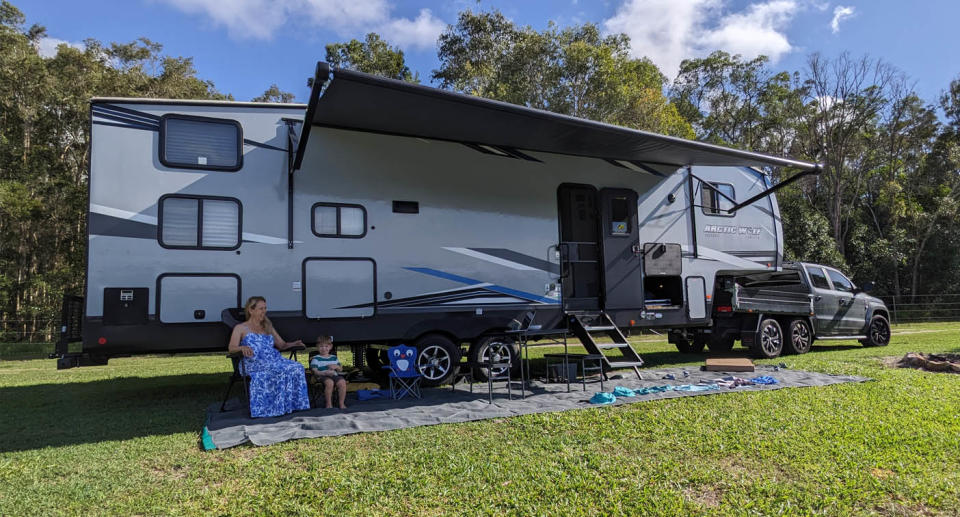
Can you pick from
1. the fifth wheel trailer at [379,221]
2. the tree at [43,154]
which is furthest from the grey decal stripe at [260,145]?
the tree at [43,154]

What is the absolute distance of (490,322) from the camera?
23.3ft

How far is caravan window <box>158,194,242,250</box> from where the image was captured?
5734 millimetres

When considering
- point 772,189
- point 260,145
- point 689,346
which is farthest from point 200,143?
point 689,346

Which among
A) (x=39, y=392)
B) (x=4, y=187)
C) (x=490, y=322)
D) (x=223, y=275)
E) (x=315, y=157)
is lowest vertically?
(x=39, y=392)

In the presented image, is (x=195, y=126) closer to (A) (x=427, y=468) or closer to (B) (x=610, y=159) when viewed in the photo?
(A) (x=427, y=468)

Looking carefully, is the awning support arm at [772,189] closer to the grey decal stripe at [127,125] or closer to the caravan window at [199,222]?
the caravan window at [199,222]

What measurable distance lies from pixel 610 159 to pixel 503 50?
1498 cm

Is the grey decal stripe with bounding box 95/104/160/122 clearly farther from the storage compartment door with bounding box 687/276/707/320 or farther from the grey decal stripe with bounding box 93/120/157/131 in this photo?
the storage compartment door with bounding box 687/276/707/320

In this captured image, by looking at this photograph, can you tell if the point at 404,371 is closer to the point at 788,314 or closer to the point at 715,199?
the point at 715,199

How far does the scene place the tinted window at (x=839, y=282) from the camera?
35.6 feet

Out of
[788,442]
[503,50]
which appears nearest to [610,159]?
[788,442]

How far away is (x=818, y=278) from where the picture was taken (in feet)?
34.6

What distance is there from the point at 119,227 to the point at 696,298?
7.51 m

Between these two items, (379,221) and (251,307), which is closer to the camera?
(251,307)
